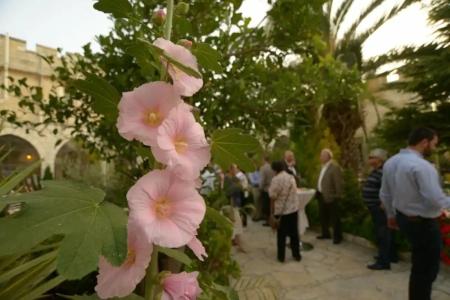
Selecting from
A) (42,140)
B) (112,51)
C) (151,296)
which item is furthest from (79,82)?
(42,140)

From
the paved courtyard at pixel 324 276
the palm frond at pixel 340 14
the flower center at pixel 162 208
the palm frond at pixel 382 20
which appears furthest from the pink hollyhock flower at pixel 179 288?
the palm frond at pixel 340 14

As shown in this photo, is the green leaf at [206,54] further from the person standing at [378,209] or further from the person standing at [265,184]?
the person standing at [265,184]

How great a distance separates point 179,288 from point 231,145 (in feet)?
1.01

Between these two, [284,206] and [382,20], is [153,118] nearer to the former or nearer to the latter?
[284,206]

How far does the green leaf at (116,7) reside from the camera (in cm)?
82

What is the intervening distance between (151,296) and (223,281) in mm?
2872

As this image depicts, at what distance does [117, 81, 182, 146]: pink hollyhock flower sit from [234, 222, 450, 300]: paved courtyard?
10.6 feet

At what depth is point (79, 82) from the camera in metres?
0.74

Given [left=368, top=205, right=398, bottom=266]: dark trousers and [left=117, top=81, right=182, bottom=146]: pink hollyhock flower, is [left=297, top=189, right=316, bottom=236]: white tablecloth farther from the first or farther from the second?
[left=117, top=81, right=182, bottom=146]: pink hollyhock flower

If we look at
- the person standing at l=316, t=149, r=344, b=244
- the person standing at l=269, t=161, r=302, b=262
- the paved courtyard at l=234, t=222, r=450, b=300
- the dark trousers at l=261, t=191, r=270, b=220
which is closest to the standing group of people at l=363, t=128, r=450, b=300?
the paved courtyard at l=234, t=222, r=450, b=300

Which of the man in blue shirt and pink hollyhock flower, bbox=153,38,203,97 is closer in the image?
pink hollyhock flower, bbox=153,38,203,97

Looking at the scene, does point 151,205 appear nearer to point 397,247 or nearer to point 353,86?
point 353,86

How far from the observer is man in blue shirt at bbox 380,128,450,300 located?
3344 millimetres

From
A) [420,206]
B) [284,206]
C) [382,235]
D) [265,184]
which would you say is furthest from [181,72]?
[265,184]
